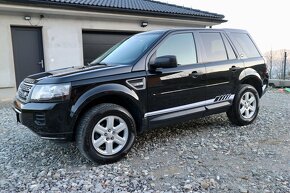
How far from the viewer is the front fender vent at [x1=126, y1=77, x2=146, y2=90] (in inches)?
155

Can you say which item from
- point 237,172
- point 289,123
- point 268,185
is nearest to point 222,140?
point 237,172

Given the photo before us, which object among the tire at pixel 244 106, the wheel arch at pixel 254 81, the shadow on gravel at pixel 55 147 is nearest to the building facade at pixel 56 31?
the shadow on gravel at pixel 55 147

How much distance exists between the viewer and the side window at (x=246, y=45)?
18.1 ft

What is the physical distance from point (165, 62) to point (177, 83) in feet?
1.62

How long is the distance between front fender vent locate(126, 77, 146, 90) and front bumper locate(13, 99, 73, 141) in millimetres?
918

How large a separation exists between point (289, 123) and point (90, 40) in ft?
25.0

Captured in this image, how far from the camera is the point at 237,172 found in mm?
3441

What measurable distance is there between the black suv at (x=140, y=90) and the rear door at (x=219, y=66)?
0.02 m

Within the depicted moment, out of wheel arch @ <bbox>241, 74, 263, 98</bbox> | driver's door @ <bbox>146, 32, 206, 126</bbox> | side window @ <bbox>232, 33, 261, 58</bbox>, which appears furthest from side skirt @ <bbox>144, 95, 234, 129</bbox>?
side window @ <bbox>232, 33, 261, 58</bbox>

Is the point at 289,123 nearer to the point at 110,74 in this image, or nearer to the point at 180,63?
the point at 180,63

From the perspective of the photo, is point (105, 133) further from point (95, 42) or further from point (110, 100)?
point (95, 42)

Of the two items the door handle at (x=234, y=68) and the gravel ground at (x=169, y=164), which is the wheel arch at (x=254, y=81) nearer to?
the door handle at (x=234, y=68)

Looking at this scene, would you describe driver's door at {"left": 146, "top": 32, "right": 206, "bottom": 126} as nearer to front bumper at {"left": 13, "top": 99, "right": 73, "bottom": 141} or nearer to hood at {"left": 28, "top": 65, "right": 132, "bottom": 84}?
hood at {"left": 28, "top": 65, "right": 132, "bottom": 84}

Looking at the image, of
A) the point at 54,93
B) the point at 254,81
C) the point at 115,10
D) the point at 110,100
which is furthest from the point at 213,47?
the point at 115,10
